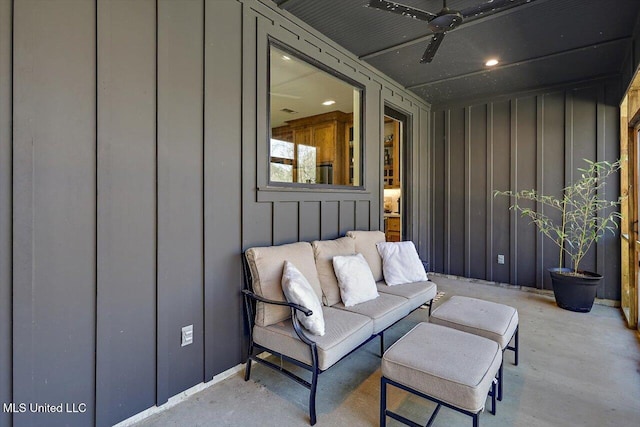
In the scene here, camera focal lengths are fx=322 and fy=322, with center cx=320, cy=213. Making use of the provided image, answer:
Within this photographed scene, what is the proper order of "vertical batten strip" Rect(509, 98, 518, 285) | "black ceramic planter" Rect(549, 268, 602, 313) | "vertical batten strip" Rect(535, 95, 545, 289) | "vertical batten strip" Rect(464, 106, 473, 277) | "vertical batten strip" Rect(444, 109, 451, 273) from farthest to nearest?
"vertical batten strip" Rect(444, 109, 451, 273)
"vertical batten strip" Rect(464, 106, 473, 277)
"vertical batten strip" Rect(509, 98, 518, 285)
"vertical batten strip" Rect(535, 95, 545, 289)
"black ceramic planter" Rect(549, 268, 602, 313)

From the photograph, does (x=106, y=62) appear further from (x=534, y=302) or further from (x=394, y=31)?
(x=534, y=302)

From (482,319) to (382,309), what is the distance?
67 centimetres

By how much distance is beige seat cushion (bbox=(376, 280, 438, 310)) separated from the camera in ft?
9.11

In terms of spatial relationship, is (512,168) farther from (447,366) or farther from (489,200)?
(447,366)

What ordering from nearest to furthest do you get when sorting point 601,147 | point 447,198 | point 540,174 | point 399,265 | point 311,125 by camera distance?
point 399,265, point 311,125, point 601,147, point 540,174, point 447,198

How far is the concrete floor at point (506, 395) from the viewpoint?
1829 mm

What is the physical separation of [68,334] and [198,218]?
0.89 meters

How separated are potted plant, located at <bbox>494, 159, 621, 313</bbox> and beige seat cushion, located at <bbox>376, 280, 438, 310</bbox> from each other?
1.78 m

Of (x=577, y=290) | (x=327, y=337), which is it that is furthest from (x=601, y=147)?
(x=327, y=337)

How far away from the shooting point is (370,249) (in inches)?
128

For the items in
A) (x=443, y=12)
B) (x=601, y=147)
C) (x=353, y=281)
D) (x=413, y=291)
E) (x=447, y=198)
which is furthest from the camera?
(x=447, y=198)

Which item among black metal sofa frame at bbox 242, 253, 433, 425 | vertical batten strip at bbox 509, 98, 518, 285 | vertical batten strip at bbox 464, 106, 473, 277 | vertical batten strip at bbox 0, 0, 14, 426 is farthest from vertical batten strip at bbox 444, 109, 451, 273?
vertical batten strip at bbox 0, 0, 14, 426

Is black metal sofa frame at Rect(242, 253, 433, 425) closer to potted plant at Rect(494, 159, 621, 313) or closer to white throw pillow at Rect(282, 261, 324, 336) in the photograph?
white throw pillow at Rect(282, 261, 324, 336)

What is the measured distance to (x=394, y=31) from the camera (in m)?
3.00
